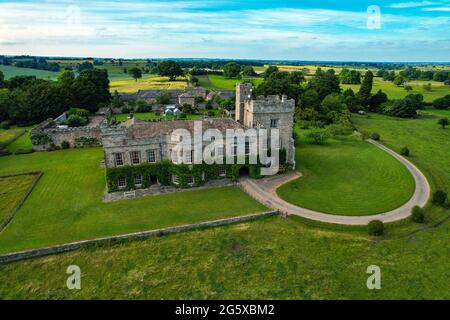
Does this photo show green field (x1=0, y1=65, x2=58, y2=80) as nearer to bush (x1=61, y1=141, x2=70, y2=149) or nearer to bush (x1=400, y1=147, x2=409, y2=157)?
bush (x1=61, y1=141, x2=70, y2=149)

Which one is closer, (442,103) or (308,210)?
(308,210)

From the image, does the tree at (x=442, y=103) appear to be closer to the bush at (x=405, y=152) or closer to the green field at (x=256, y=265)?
the bush at (x=405, y=152)

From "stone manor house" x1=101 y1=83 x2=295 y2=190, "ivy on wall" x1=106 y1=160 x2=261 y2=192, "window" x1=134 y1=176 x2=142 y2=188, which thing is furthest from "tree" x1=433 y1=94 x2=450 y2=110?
"window" x1=134 y1=176 x2=142 y2=188

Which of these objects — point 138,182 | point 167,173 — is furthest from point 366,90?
point 138,182

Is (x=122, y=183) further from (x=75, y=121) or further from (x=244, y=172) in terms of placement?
(x=75, y=121)

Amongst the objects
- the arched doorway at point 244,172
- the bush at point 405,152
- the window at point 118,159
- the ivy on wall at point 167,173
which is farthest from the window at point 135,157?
the bush at point 405,152
